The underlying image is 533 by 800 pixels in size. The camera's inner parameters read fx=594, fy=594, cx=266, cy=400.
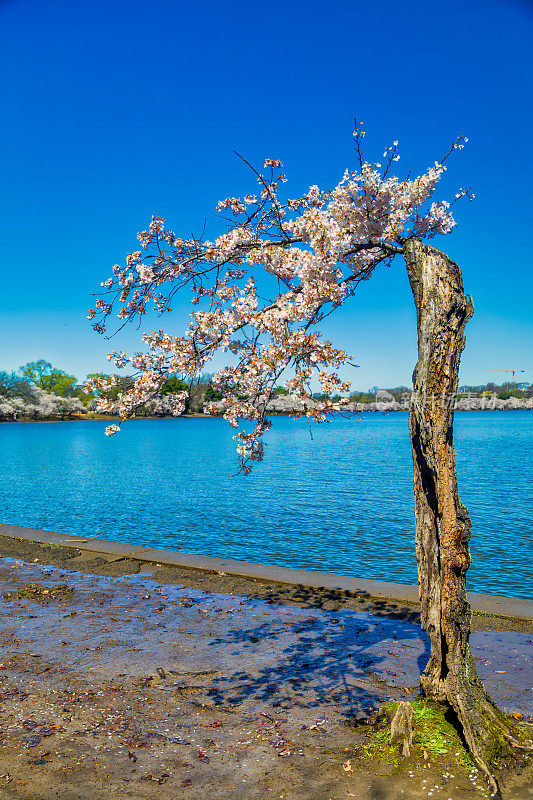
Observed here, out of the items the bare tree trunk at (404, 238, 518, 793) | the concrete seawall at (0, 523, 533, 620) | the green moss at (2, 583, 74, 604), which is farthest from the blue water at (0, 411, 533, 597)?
the bare tree trunk at (404, 238, 518, 793)

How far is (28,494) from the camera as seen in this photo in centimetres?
2955

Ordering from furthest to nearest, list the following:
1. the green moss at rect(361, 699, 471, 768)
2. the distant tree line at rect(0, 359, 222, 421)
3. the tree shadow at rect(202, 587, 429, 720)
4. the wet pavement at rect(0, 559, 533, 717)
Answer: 1. the distant tree line at rect(0, 359, 222, 421)
2. the wet pavement at rect(0, 559, 533, 717)
3. the tree shadow at rect(202, 587, 429, 720)
4. the green moss at rect(361, 699, 471, 768)

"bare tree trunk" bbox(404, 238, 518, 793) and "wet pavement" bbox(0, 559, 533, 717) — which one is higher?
"bare tree trunk" bbox(404, 238, 518, 793)

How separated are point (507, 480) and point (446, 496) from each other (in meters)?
31.7

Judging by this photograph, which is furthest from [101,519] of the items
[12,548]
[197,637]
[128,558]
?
[197,637]

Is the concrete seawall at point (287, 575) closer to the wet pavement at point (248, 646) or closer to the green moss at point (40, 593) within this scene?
the wet pavement at point (248, 646)

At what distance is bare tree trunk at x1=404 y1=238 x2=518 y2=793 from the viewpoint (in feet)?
17.3

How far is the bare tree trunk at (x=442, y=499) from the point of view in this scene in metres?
5.29

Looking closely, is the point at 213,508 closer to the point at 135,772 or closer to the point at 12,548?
the point at 12,548

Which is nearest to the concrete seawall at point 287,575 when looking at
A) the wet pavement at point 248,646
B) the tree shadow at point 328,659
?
the tree shadow at point 328,659

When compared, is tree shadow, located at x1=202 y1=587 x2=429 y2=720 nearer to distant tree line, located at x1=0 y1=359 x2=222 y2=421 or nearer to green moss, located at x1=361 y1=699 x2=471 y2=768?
green moss, located at x1=361 y1=699 x2=471 y2=768

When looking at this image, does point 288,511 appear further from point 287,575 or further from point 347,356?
point 347,356

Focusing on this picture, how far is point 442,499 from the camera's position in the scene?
17.5 feet

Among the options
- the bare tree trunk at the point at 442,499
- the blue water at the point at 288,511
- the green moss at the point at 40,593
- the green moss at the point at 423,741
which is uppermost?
the bare tree trunk at the point at 442,499
